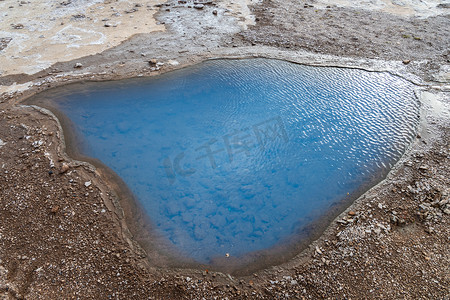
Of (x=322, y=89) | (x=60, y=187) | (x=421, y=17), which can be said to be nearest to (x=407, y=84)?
(x=322, y=89)

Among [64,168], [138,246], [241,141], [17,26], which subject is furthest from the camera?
[17,26]

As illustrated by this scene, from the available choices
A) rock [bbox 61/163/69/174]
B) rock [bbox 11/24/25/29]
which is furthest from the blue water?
rock [bbox 11/24/25/29]

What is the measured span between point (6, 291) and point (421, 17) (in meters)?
16.6

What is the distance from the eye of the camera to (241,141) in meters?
6.55

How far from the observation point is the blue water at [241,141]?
5164mm

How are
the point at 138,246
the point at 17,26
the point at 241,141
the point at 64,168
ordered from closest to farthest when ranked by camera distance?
the point at 138,246, the point at 64,168, the point at 241,141, the point at 17,26

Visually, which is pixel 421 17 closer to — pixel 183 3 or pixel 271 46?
pixel 271 46

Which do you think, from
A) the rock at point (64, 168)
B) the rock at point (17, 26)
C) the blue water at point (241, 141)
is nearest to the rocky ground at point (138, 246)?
the rock at point (64, 168)

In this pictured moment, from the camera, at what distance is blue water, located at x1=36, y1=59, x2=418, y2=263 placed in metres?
5.16

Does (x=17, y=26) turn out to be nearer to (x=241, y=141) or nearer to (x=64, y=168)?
(x=64, y=168)

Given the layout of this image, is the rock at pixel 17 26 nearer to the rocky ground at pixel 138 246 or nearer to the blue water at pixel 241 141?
the rocky ground at pixel 138 246

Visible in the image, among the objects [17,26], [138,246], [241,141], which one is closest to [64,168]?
[138,246]

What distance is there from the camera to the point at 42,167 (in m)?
5.64

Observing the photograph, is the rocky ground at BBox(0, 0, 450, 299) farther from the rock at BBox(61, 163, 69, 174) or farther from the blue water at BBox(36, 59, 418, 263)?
the blue water at BBox(36, 59, 418, 263)
